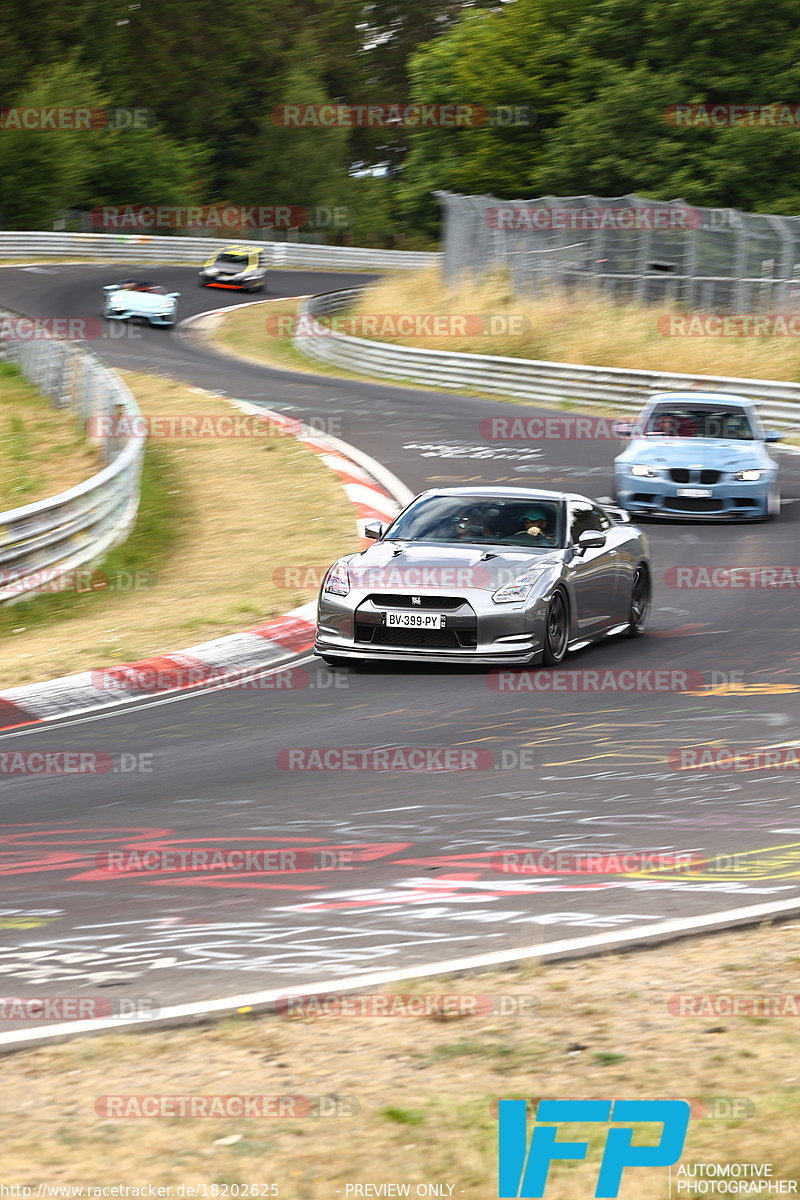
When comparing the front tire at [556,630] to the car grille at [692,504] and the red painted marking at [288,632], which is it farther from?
the car grille at [692,504]

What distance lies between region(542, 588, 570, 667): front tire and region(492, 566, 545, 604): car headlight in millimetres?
203

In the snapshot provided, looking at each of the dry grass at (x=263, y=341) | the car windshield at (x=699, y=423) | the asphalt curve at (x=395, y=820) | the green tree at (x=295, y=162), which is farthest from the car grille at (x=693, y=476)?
the green tree at (x=295, y=162)

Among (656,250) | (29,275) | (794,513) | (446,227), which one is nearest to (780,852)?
(794,513)

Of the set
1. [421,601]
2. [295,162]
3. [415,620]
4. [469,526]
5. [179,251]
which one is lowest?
[415,620]

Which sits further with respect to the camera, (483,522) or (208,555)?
(208,555)

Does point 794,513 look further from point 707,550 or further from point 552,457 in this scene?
point 552,457

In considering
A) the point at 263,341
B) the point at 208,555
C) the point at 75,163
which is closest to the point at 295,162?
the point at 75,163

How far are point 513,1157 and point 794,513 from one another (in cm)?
1635

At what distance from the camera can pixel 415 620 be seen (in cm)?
1148

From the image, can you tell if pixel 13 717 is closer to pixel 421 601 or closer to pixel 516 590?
pixel 421 601

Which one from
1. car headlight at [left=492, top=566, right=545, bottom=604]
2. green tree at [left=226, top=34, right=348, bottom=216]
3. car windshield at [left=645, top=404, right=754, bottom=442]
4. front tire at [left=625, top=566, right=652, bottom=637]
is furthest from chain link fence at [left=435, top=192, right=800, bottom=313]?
green tree at [left=226, top=34, right=348, bottom=216]

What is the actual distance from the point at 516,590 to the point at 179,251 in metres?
50.9

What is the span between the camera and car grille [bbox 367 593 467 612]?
1145cm

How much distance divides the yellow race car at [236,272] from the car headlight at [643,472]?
3432 centimetres
